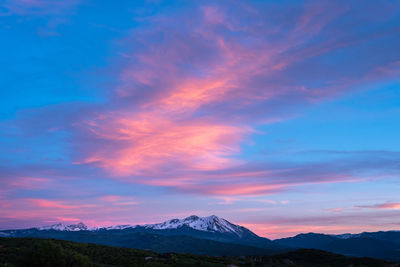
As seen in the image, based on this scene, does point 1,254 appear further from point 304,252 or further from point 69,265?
point 304,252

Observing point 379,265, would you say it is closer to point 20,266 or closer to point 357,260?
point 357,260

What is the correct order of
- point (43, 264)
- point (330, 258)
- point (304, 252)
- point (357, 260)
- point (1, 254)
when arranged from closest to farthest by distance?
1. point (43, 264)
2. point (1, 254)
3. point (357, 260)
4. point (330, 258)
5. point (304, 252)

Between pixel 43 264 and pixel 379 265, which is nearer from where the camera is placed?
pixel 43 264

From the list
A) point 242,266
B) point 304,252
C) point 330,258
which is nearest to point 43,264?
point 242,266

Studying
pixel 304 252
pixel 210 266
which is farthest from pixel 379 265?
pixel 210 266

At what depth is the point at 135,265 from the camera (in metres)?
59.8

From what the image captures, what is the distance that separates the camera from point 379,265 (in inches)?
3627

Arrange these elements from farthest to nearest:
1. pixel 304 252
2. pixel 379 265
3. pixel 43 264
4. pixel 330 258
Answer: pixel 304 252 → pixel 330 258 → pixel 379 265 → pixel 43 264

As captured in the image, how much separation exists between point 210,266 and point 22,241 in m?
43.2

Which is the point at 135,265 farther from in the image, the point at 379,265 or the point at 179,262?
the point at 379,265

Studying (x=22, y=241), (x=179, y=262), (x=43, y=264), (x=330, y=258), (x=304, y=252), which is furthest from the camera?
(x=304, y=252)

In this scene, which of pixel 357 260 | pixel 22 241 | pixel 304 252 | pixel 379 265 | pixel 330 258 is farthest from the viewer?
pixel 304 252

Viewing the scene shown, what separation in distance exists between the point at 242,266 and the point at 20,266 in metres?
39.5

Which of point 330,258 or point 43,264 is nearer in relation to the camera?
point 43,264
